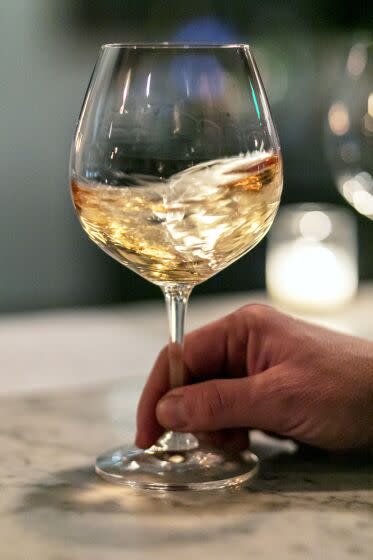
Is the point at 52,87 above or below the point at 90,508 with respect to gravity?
above

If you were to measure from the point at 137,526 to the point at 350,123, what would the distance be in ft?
2.17

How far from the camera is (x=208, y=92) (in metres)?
0.70

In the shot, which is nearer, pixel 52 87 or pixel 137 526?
pixel 137 526

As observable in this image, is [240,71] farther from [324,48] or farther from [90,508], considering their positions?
[324,48]

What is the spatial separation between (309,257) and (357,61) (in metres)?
0.65

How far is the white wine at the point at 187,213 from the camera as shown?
0.69 meters

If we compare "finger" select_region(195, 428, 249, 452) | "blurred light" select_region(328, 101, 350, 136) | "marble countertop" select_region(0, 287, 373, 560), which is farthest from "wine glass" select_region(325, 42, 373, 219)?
"finger" select_region(195, 428, 249, 452)

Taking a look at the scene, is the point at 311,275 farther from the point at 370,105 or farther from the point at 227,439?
the point at 227,439

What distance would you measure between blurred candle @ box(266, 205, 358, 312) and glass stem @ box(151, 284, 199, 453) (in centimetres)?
97

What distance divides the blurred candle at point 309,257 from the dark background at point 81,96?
48cm

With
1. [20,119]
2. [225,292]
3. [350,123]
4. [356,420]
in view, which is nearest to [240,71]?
[356,420]

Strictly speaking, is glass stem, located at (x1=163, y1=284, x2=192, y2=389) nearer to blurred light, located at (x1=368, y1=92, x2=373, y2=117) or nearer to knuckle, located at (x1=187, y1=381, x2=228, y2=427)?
knuckle, located at (x1=187, y1=381, x2=228, y2=427)

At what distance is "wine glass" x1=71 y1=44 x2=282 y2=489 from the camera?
69 cm

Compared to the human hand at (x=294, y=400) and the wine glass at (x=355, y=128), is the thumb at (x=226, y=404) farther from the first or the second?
the wine glass at (x=355, y=128)
